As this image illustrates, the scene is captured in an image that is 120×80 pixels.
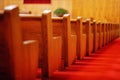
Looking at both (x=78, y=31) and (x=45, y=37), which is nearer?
(x=45, y=37)

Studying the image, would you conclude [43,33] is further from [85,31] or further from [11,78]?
[85,31]

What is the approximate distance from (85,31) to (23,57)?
3.35 metres

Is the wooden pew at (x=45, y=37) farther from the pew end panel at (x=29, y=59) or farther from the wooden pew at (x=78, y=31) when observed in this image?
the wooden pew at (x=78, y=31)

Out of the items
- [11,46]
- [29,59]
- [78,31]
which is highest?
[11,46]

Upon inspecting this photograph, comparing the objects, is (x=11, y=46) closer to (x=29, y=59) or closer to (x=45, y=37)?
(x=29, y=59)

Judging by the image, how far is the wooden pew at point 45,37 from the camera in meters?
2.93

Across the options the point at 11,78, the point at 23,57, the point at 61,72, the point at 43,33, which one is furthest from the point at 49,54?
the point at 11,78

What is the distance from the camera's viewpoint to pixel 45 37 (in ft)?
9.61

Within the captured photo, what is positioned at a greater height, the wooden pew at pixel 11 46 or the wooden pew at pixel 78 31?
the wooden pew at pixel 11 46

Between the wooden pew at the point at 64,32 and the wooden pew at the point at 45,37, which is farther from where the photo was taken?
the wooden pew at the point at 64,32

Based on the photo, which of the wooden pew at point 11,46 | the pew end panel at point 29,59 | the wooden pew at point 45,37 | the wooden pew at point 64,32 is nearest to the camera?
the wooden pew at point 11,46

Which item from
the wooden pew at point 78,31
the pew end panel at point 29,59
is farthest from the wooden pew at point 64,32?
the pew end panel at point 29,59

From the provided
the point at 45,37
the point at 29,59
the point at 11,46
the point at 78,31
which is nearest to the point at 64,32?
the point at 45,37

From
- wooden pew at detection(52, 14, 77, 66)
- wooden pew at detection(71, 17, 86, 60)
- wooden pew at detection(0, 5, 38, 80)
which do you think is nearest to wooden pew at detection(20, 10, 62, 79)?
wooden pew at detection(52, 14, 77, 66)
